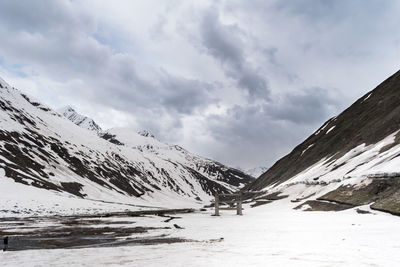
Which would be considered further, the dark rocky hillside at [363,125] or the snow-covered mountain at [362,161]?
the dark rocky hillside at [363,125]

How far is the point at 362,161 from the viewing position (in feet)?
161

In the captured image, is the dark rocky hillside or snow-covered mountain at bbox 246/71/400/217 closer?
snow-covered mountain at bbox 246/71/400/217

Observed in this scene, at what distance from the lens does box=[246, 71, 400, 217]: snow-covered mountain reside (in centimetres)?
3350

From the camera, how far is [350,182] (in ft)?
131

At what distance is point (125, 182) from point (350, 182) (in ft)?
489

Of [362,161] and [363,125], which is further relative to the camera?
[363,125]

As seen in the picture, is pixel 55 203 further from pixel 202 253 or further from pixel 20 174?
pixel 202 253

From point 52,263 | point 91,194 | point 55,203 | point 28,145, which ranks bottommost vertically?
point 52,263

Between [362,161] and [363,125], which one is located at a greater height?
[363,125]

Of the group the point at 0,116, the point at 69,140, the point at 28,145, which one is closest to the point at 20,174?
the point at 28,145

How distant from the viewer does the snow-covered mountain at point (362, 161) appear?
33.5 m

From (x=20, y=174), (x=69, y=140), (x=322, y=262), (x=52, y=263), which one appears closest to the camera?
(x=322, y=262)

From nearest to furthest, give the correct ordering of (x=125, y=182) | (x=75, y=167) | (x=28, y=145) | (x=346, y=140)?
1. (x=346, y=140)
2. (x=28, y=145)
3. (x=75, y=167)
4. (x=125, y=182)

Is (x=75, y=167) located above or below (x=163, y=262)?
above
